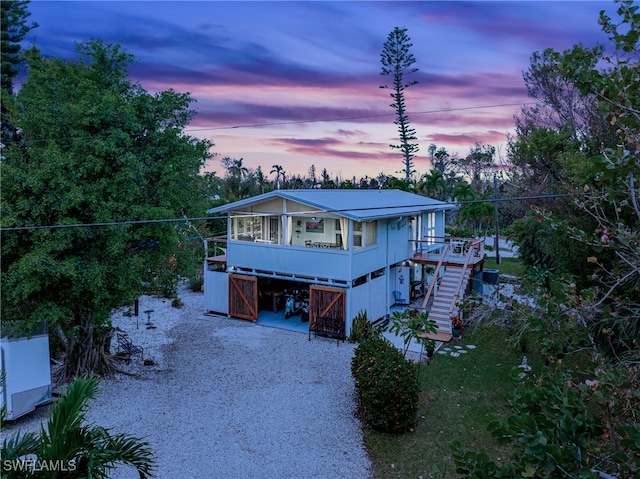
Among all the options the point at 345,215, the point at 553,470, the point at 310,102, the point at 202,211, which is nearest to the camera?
the point at 553,470

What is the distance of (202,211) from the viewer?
12.2 m

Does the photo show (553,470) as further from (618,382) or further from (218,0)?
(218,0)

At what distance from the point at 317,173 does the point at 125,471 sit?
4260 centimetres

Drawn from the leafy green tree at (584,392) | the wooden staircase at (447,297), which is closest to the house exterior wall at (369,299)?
the wooden staircase at (447,297)

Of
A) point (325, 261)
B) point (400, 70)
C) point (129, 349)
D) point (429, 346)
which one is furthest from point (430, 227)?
point (400, 70)

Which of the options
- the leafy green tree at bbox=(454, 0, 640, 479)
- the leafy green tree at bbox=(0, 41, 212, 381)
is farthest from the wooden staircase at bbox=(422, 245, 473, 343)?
the leafy green tree at bbox=(454, 0, 640, 479)

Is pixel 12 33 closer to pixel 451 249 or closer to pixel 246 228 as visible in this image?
pixel 246 228

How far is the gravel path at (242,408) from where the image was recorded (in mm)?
7992

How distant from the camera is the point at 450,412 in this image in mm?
9727

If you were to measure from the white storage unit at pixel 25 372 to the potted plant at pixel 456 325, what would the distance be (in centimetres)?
1185

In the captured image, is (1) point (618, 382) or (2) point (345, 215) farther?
(2) point (345, 215)

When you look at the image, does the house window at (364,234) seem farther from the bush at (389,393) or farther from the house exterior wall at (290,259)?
the bush at (389,393)

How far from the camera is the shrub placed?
14555mm

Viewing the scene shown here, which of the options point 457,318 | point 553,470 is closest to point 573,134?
point 457,318
